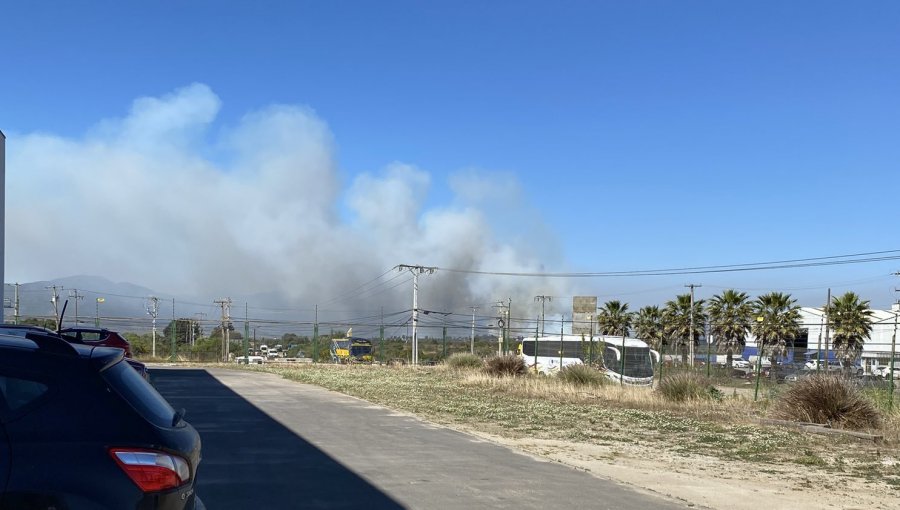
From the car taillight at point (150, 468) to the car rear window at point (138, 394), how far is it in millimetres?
224

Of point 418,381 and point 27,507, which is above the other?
point 27,507

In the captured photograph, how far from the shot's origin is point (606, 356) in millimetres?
34031

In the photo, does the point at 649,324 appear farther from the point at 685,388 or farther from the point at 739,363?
the point at 685,388

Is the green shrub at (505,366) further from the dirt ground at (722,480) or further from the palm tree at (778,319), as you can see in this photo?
the palm tree at (778,319)

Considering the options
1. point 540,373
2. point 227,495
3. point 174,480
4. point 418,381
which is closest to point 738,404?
point 540,373

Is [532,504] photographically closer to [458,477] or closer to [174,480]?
[458,477]

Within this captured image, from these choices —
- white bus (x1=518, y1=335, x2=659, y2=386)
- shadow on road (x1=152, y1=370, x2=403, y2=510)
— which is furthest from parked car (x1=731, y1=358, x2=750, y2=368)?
shadow on road (x1=152, y1=370, x2=403, y2=510)

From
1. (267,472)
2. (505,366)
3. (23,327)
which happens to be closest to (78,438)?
(23,327)

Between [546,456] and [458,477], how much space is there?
2573 mm

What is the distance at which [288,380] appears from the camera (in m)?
29.7

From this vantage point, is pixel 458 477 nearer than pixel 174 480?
No

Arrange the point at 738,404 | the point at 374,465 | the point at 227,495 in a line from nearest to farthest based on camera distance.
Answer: the point at 227,495 → the point at 374,465 → the point at 738,404

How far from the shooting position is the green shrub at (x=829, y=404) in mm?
15758

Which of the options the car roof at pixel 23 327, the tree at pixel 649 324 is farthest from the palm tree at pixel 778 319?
Answer: the car roof at pixel 23 327
